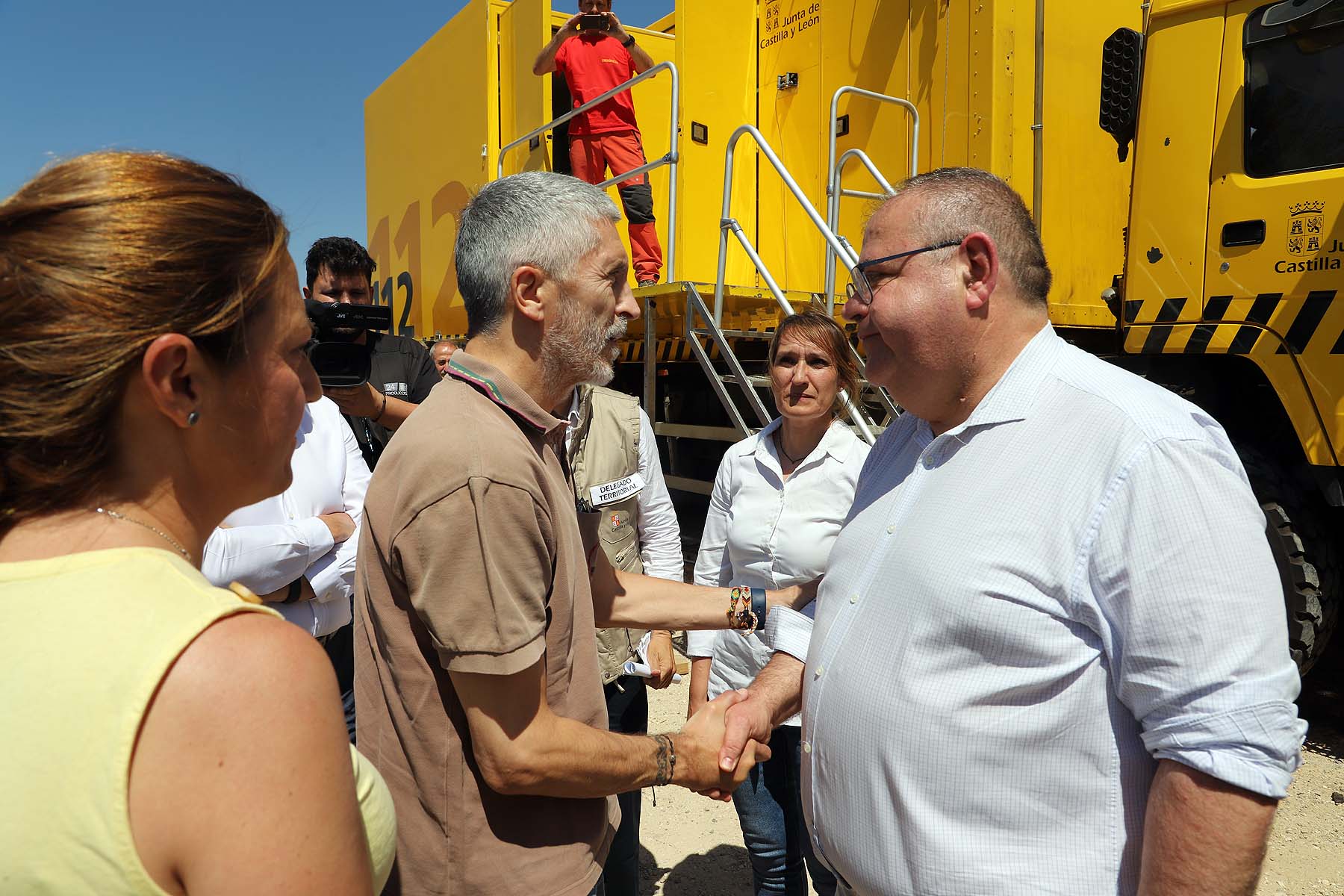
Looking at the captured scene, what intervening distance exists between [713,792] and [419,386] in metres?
2.13

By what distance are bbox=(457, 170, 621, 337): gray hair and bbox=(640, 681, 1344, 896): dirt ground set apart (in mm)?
2195

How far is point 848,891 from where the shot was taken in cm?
148

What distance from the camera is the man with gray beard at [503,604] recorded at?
121 centimetres

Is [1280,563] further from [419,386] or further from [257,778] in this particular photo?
[257,778]

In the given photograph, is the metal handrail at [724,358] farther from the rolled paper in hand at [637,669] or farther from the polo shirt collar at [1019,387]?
the polo shirt collar at [1019,387]

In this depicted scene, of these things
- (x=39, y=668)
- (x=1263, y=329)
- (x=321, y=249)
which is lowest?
(x=39, y=668)

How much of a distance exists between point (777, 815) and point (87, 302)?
6.86 ft

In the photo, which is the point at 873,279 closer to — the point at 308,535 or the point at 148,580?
the point at 148,580

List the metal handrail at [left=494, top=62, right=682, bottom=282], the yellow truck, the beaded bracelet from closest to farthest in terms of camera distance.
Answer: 1. the beaded bracelet
2. the yellow truck
3. the metal handrail at [left=494, top=62, right=682, bottom=282]

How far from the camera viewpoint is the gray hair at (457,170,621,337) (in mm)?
1537

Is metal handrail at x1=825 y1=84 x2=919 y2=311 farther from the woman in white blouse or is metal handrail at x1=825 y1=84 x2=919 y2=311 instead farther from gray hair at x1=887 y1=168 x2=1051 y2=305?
gray hair at x1=887 y1=168 x2=1051 y2=305

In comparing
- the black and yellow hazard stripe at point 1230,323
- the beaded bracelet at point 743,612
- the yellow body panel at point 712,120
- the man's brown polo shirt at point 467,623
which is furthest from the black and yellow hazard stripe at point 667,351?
the man's brown polo shirt at point 467,623

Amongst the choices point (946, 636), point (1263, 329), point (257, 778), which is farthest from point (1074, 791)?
point (1263, 329)

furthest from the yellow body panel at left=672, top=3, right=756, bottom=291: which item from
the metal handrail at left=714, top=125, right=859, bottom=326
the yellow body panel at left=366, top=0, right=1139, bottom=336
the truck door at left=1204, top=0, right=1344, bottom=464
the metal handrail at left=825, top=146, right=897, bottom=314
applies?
the truck door at left=1204, top=0, right=1344, bottom=464
